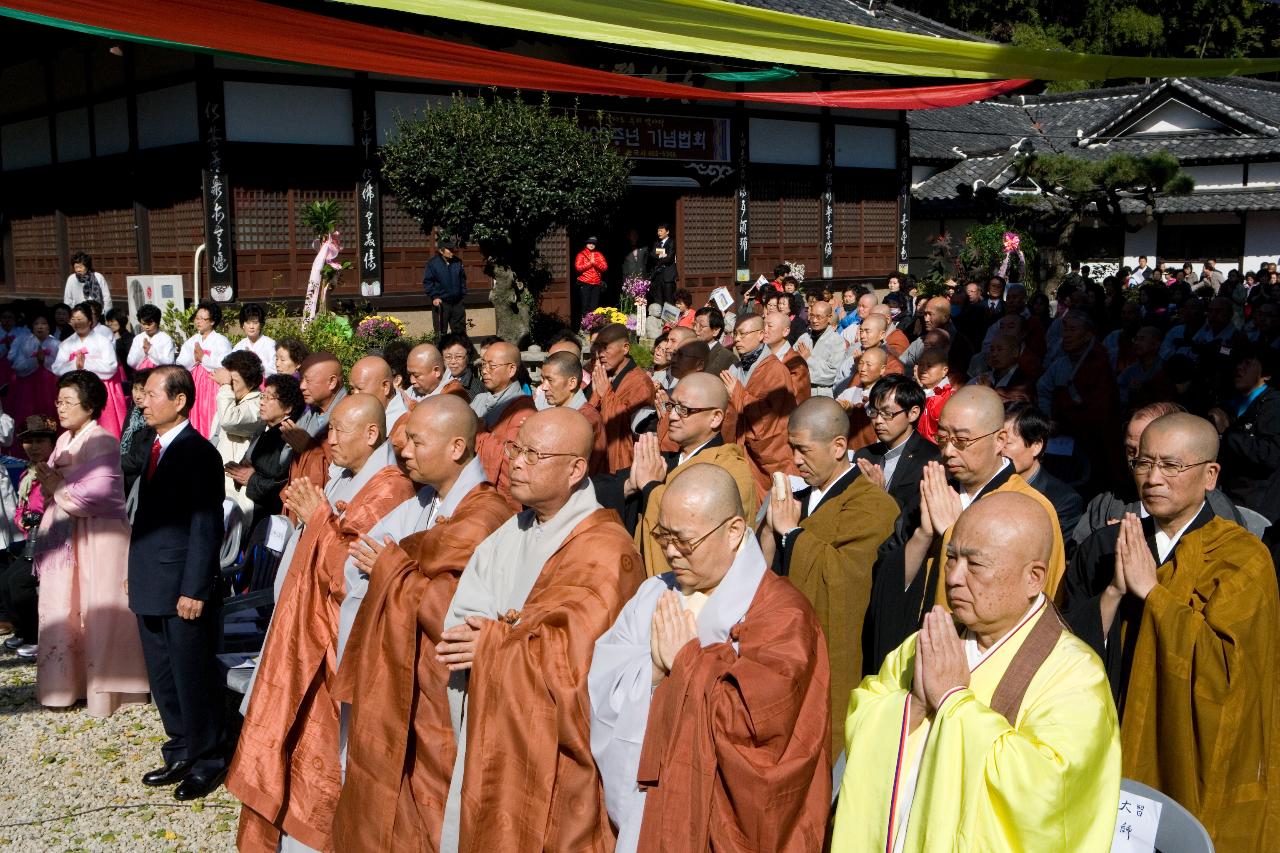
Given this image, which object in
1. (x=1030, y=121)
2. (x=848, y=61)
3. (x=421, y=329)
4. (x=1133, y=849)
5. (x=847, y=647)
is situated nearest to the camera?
(x=1133, y=849)

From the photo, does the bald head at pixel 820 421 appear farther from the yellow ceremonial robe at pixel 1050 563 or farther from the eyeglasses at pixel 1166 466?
the eyeglasses at pixel 1166 466

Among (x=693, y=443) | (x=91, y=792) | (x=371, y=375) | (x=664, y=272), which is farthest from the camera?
(x=664, y=272)

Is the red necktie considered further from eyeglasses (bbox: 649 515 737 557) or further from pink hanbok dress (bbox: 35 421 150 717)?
eyeglasses (bbox: 649 515 737 557)

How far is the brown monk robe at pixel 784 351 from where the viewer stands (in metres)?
8.40

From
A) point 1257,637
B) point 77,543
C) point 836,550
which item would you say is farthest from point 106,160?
point 1257,637

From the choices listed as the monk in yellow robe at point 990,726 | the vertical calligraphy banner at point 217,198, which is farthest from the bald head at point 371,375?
the vertical calligraphy banner at point 217,198

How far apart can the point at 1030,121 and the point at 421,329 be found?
2416 cm

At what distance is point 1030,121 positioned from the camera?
3447cm

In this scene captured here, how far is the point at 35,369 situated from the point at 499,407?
704 centimetres

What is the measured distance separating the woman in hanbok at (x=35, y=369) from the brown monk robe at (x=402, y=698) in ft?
30.2

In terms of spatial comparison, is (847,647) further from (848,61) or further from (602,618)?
(848,61)

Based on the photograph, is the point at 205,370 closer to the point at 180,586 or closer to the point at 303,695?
the point at 180,586

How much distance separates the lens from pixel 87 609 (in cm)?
630

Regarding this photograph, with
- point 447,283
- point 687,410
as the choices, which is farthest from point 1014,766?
point 447,283
